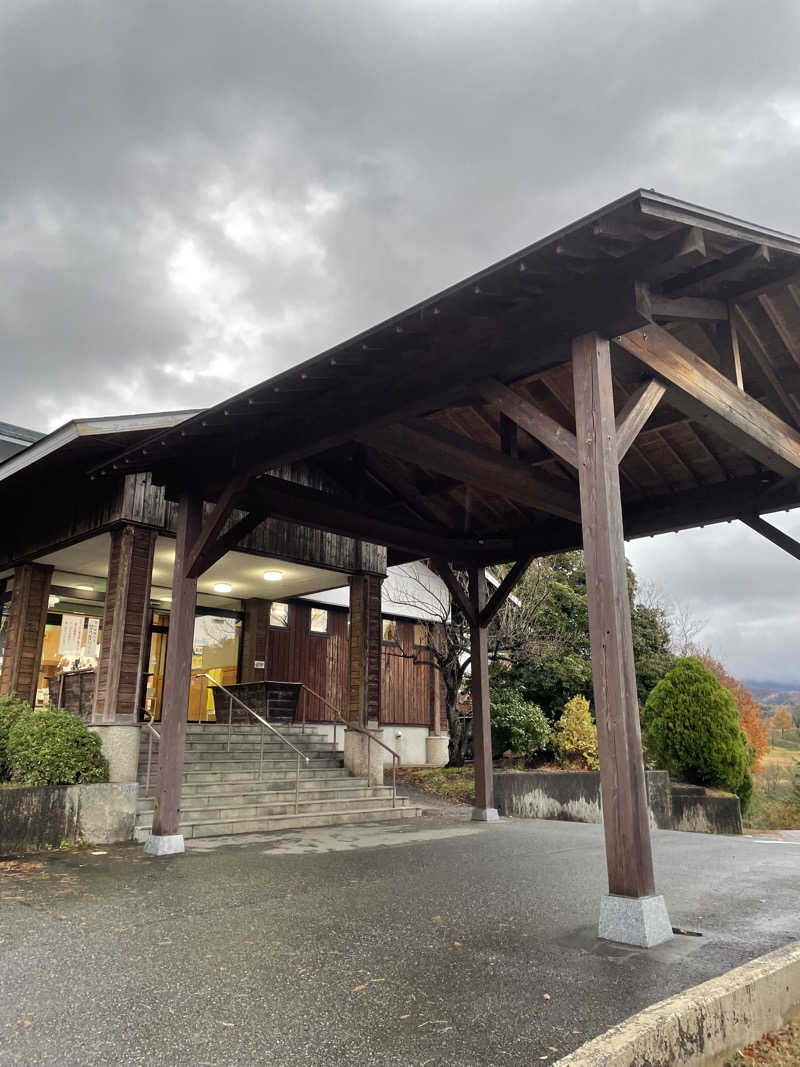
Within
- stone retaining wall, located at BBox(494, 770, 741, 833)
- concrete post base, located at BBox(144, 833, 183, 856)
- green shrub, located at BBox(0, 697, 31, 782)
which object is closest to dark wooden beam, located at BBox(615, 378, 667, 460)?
concrete post base, located at BBox(144, 833, 183, 856)

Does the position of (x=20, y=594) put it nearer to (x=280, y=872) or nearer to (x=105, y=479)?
(x=105, y=479)

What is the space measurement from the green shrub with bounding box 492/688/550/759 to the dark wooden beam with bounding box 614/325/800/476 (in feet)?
29.6

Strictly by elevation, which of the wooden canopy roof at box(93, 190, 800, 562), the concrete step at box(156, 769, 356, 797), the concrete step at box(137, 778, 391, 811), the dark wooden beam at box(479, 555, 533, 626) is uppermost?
the wooden canopy roof at box(93, 190, 800, 562)

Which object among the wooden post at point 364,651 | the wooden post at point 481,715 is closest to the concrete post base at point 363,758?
the wooden post at point 364,651

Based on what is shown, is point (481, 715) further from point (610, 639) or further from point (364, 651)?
point (610, 639)

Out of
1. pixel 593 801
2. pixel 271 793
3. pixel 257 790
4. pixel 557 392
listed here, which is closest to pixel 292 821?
pixel 271 793

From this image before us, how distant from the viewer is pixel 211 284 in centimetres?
7388

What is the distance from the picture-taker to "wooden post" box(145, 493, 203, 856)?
23.1ft

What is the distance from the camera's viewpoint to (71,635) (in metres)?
14.1

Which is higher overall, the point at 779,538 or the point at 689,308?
the point at 689,308

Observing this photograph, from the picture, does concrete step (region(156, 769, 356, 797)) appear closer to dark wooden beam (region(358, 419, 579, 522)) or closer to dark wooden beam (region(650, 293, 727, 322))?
dark wooden beam (region(358, 419, 579, 522))

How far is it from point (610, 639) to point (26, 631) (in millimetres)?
9655

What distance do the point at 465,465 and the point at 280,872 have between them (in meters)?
3.79

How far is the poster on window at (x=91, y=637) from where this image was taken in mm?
14312
